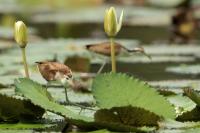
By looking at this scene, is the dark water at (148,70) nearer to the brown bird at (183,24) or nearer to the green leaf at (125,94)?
the green leaf at (125,94)

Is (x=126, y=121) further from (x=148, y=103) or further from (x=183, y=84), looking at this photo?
(x=183, y=84)

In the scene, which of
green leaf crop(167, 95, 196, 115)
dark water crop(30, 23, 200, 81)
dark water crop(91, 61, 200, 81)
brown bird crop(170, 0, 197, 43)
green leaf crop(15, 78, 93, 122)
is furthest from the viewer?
brown bird crop(170, 0, 197, 43)

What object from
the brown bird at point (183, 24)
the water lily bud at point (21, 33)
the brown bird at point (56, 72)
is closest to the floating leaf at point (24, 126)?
the brown bird at point (56, 72)

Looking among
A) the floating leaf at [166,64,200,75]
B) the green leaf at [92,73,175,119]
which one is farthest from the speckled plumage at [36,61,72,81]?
the floating leaf at [166,64,200,75]

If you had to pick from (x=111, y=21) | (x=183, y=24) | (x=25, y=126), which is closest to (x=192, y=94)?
(x=111, y=21)

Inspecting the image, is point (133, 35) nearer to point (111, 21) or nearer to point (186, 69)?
point (186, 69)

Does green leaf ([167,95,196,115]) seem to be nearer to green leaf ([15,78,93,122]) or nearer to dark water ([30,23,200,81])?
green leaf ([15,78,93,122])
